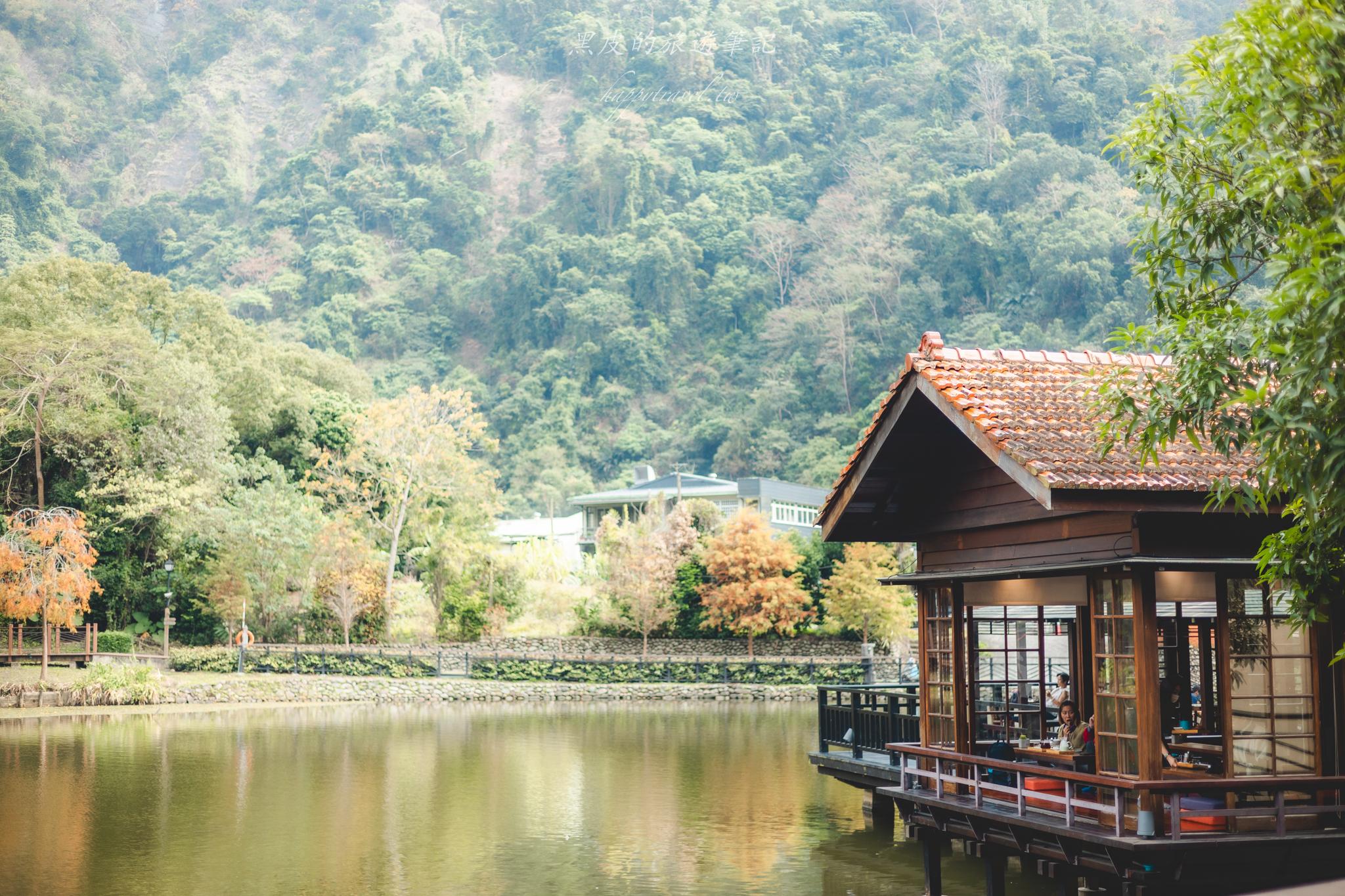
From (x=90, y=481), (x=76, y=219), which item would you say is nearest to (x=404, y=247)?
(x=76, y=219)

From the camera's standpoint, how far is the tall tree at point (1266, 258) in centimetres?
654

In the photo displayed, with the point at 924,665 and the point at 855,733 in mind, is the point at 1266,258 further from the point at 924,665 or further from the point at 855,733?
the point at 855,733

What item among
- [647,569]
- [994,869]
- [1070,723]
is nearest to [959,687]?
[1070,723]

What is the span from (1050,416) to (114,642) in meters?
38.0

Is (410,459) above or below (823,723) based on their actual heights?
above

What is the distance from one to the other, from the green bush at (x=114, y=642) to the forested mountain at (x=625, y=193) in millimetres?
41365

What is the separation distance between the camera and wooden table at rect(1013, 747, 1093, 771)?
36.2ft

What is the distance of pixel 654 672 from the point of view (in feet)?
135

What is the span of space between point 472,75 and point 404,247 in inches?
1018

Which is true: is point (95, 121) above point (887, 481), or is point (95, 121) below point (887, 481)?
above

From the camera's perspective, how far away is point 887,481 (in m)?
13.1

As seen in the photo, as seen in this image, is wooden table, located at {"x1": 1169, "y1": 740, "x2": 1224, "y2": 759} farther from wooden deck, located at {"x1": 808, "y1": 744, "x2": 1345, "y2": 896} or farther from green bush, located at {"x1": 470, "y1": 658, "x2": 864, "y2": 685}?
green bush, located at {"x1": 470, "y1": 658, "x2": 864, "y2": 685}

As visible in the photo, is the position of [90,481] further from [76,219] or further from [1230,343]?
[76,219]

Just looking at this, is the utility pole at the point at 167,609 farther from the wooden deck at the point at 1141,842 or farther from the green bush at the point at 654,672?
the wooden deck at the point at 1141,842
